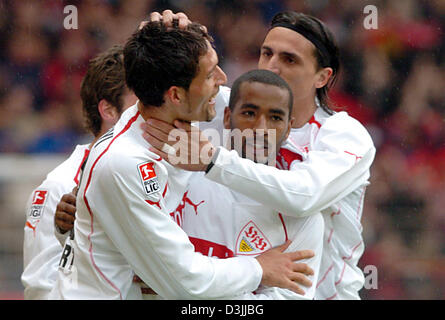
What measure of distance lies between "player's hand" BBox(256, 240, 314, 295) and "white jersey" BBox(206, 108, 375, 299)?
0.18 meters

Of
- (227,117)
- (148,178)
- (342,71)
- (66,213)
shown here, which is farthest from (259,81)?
(342,71)

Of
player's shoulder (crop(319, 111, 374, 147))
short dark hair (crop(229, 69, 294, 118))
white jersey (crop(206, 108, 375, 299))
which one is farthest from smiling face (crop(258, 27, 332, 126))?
short dark hair (crop(229, 69, 294, 118))

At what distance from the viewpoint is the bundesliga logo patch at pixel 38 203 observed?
3.96 metres

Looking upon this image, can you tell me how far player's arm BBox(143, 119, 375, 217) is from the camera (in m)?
3.07

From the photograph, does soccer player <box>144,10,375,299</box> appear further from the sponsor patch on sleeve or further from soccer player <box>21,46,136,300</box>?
the sponsor patch on sleeve

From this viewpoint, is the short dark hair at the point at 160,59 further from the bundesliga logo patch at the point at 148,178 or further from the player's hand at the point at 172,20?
the bundesliga logo patch at the point at 148,178

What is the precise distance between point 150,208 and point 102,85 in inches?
67.4

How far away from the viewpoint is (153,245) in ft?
9.48

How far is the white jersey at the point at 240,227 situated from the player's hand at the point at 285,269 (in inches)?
1.4

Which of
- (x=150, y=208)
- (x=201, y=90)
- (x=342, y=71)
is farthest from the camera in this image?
(x=342, y=71)

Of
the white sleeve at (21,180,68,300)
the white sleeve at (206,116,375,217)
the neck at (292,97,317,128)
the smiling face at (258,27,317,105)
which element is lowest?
the white sleeve at (21,180,68,300)

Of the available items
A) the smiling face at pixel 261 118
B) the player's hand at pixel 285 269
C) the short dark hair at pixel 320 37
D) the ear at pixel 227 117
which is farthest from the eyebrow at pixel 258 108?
the short dark hair at pixel 320 37

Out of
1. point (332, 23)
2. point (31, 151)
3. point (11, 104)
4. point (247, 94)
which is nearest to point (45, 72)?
point (11, 104)

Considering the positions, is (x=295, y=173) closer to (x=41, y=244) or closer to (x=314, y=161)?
(x=314, y=161)
